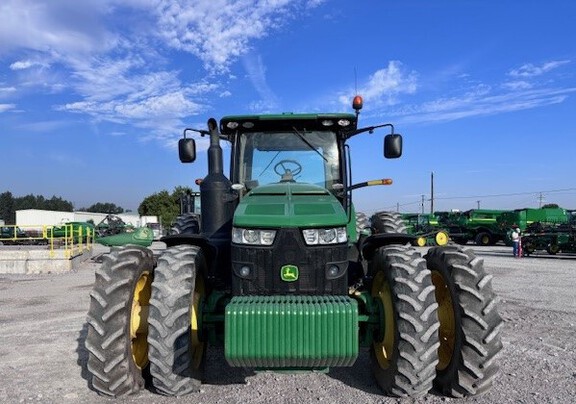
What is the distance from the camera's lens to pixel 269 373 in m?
4.82

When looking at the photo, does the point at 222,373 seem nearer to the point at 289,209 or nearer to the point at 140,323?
the point at 140,323

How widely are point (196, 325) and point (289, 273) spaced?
39.1 inches

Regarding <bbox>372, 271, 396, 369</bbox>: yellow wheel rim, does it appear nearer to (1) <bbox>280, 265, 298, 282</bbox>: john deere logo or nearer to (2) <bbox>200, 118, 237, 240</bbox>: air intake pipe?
(1) <bbox>280, 265, 298, 282</bbox>: john deere logo

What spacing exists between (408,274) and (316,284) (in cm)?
81

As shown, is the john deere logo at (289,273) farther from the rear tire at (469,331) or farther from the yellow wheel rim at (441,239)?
the yellow wheel rim at (441,239)

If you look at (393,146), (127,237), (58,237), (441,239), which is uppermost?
(393,146)

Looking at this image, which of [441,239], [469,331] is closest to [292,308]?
[469,331]

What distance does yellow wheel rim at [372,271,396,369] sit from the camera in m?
4.25

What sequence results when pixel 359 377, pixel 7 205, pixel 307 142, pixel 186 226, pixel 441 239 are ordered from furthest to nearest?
1. pixel 7 205
2. pixel 186 226
3. pixel 307 142
4. pixel 441 239
5. pixel 359 377

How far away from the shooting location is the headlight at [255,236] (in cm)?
427

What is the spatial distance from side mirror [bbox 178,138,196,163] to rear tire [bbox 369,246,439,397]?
2585 mm

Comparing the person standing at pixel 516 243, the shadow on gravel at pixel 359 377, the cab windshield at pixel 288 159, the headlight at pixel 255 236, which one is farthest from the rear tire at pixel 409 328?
the person standing at pixel 516 243

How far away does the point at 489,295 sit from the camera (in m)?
4.23

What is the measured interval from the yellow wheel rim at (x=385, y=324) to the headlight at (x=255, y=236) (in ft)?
3.70
